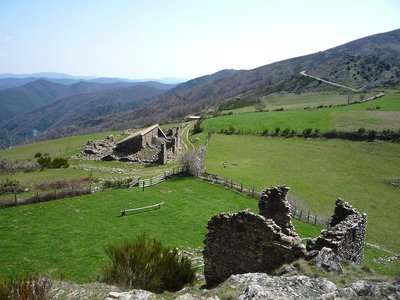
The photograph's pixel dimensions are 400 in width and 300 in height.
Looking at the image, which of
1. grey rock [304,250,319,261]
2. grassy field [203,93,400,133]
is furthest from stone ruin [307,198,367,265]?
grassy field [203,93,400,133]

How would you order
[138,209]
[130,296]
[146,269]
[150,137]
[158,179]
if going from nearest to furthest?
[130,296], [146,269], [138,209], [158,179], [150,137]

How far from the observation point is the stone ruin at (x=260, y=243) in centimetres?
1491

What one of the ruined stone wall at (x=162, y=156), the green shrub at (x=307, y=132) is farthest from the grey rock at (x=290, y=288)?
the green shrub at (x=307, y=132)

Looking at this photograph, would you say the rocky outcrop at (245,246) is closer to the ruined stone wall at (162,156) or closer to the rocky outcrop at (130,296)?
the rocky outcrop at (130,296)

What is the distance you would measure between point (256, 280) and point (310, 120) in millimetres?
70805

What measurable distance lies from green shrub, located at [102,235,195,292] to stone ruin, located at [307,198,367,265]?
599 centimetres

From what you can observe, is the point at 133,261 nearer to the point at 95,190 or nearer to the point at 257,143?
the point at 95,190

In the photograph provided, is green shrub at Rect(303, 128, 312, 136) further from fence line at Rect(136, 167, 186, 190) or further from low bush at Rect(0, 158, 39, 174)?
low bush at Rect(0, 158, 39, 174)

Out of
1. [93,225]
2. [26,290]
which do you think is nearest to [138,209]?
[93,225]

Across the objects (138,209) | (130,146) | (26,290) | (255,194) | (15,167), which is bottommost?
(255,194)

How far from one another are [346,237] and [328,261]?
2.61 meters

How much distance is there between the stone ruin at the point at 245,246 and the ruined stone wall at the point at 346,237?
117 cm

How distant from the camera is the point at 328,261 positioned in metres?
13.3

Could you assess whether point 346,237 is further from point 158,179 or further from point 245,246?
point 158,179
